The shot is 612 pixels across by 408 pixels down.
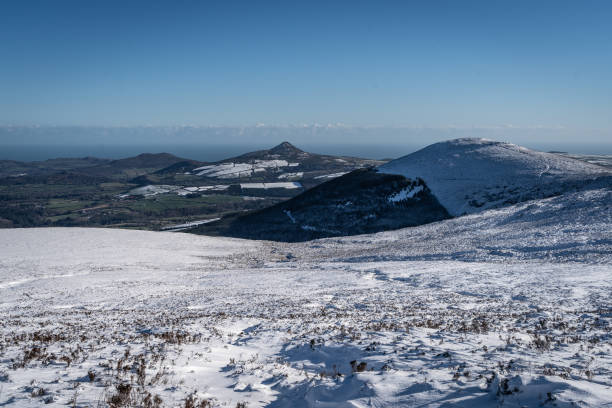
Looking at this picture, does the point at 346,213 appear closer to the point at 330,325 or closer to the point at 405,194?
the point at 405,194

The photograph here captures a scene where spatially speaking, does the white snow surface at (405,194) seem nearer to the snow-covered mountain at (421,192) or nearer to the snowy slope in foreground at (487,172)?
the snow-covered mountain at (421,192)

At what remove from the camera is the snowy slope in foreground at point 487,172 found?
65.8 meters

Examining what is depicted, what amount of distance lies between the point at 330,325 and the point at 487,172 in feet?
245

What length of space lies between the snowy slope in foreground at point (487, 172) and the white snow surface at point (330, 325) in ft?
79.7

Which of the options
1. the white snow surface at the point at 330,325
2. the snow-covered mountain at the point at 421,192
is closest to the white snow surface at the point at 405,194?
the snow-covered mountain at the point at 421,192

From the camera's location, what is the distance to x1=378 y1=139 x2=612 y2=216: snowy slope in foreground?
2589 inches

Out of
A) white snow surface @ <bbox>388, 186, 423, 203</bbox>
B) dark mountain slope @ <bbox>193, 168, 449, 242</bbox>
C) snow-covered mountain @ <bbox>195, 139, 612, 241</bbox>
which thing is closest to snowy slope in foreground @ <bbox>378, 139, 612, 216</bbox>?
snow-covered mountain @ <bbox>195, 139, 612, 241</bbox>

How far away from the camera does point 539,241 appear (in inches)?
1379

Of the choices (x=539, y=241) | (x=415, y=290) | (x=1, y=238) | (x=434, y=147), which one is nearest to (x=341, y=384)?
(x=415, y=290)

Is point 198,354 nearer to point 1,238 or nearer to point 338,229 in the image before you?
point 1,238

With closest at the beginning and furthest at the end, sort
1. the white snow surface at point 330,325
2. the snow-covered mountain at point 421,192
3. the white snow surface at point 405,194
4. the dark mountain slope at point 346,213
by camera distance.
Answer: the white snow surface at point 330,325 < the snow-covered mountain at point 421,192 < the dark mountain slope at point 346,213 < the white snow surface at point 405,194

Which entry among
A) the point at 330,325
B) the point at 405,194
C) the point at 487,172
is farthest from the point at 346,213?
the point at 330,325

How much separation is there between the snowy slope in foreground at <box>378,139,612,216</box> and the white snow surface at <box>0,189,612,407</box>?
24288 millimetres

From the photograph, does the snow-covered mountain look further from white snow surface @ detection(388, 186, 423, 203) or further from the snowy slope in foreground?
white snow surface @ detection(388, 186, 423, 203)
